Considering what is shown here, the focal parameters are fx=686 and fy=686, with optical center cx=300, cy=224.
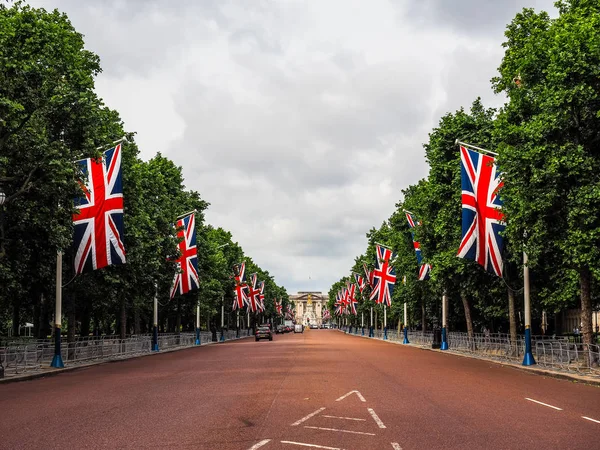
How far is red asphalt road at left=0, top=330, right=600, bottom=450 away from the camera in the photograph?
35.1 feet

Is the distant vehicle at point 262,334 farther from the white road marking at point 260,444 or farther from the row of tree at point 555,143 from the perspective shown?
the white road marking at point 260,444

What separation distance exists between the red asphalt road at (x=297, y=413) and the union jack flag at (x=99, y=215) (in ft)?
22.6

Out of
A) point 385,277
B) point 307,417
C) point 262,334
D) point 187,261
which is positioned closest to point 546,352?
point 307,417

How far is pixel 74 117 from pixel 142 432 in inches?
669

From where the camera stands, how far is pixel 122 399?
16984mm

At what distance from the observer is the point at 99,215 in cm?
2944

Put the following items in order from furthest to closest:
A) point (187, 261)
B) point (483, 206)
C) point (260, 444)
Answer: point (187, 261) < point (483, 206) < point (260, 444)

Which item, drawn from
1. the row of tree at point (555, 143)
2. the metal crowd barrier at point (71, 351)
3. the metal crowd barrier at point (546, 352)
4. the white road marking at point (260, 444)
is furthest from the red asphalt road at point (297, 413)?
the row of tree at point (555, 143)

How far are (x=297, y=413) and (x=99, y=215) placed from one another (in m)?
18.3

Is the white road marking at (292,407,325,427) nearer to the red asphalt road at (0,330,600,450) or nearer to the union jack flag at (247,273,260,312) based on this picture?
the red asphalt road at (0,330,600,450)

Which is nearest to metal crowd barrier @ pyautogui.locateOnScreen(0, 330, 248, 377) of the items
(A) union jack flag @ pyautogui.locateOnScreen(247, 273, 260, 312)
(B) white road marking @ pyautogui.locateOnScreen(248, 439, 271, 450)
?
(B) white road marking @ pyautogui.locateOnScreen(248, 439, 271, 450)

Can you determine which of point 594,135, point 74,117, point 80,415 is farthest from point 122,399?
point 594,135

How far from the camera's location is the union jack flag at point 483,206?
29.8 metres

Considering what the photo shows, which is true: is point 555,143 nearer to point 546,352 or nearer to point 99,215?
point 546,352
